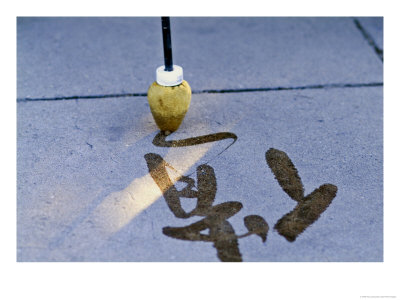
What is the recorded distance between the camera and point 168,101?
1863 mm

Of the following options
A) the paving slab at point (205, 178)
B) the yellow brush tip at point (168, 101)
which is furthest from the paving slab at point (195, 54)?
the yellow brush tip at point (168, 101)

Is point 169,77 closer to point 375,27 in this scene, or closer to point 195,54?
point 195,54

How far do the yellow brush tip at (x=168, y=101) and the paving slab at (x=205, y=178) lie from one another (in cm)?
11

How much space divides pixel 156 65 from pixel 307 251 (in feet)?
4.59

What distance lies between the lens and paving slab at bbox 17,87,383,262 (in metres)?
1.53

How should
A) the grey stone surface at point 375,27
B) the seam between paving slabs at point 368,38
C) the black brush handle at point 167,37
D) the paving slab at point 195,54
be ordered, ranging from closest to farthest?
1. the black brush handle at point 167,37
2. the paving slab at point 195,54
3. the seam between paving slabs at point 368,38
4. the grey stone surface at point 375,27

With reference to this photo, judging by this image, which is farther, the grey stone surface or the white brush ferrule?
the grey stone surface

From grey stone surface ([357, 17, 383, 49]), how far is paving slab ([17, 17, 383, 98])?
0.5 inches

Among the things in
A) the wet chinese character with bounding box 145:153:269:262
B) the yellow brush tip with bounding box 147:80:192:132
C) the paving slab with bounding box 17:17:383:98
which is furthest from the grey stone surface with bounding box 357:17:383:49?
the wet chinese character with bounding box 145:153:269:262

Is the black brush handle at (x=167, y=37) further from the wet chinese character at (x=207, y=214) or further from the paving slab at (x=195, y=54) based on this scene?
the paving slab at (x=195, y=54)

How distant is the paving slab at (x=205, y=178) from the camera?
60.2 inches

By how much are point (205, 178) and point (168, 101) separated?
328mm

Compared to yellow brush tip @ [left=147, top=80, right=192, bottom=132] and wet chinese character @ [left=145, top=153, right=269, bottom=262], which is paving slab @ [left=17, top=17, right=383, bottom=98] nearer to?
yellow brush tip @ [left=147, top=80, right=192, bottom=132]

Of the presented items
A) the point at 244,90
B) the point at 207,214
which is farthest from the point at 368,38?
the point at 207,214
